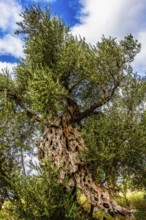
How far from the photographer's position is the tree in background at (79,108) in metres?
29.0

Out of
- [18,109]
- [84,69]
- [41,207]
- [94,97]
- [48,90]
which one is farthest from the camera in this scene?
[94,97]

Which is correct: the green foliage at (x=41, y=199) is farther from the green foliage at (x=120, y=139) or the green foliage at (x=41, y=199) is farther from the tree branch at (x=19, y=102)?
the tree branch at (x=19, y=102)

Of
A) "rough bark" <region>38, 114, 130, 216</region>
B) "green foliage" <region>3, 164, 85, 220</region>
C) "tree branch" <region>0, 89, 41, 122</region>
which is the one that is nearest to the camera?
"green foliage" <region>3, 164, 85, 220</region>

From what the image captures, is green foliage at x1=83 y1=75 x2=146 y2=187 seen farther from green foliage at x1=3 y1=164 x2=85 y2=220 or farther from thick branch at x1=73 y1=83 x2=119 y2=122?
green foliage at x1=3 y1=164 x2=85 y2=220

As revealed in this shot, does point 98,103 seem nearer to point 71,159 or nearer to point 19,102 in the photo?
point 71,159

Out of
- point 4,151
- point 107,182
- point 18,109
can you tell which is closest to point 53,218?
point 107,182

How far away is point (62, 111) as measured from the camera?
1321 inches

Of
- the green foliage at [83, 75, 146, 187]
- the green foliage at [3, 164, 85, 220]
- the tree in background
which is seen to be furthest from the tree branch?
the green foliage at [3, 164, 85, 220]

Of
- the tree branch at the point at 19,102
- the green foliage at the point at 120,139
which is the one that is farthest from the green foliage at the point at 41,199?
the tree branch at the point at 19,102

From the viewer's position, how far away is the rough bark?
2783 cm

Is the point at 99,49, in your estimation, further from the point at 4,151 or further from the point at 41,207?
the point at 41,207

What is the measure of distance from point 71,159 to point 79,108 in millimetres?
9134

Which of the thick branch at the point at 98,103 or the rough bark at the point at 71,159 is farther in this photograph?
the thick branch at the point at 98,103

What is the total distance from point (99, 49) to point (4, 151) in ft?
48.7
